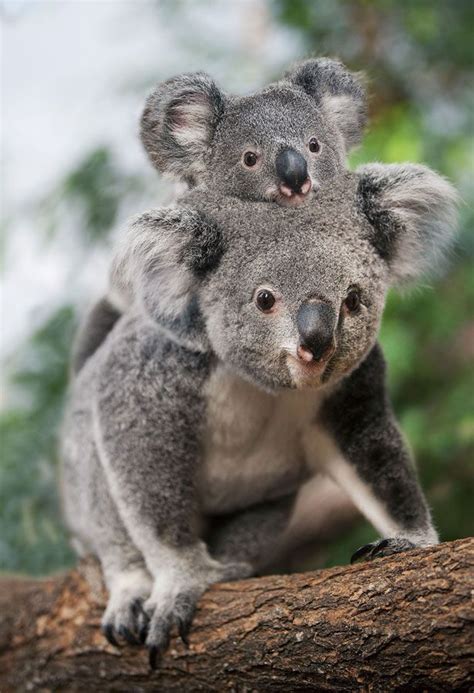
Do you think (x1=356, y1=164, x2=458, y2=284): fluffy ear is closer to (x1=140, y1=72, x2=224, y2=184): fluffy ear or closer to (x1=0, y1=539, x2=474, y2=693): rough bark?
(x1=140, y1=72, x2=224, y2=184): fluffy ear

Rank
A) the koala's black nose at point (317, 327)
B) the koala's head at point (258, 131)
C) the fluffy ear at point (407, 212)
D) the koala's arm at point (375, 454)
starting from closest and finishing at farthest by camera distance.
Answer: the koala's black nose at point (317, 327) < the koala's head at point (258, 131) < the fluffy ear at point (407, 212) < the koala's arm at point (375, 454)

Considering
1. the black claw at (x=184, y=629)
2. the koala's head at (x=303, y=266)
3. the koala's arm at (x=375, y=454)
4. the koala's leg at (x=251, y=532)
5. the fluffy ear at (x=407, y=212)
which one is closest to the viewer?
the koala's head at (x=303, y=266)

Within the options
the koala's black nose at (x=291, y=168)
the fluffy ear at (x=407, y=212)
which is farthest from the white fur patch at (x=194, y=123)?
the fluffy ear at (x=407, y=212)

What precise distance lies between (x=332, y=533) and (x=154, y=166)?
2.30 meters

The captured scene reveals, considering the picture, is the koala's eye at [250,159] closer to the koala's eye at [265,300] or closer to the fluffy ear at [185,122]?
the fluffy ear at [185,122]

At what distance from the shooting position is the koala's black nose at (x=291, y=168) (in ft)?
7.39

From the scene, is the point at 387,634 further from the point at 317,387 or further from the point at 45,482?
the point at 45,482

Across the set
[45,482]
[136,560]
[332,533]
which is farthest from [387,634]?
[45,482]

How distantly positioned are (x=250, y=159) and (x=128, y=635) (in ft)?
5.13

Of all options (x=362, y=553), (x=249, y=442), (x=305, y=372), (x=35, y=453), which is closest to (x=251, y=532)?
(x=249, y=442)

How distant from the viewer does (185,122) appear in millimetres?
2508

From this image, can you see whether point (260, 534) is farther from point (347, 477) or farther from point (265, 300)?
point (265, 300)

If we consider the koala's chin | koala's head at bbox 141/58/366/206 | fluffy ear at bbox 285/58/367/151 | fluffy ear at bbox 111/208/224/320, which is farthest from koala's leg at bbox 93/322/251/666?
fluffy ear at bbox 285/58/367/151

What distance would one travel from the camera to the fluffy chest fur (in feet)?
9.04
